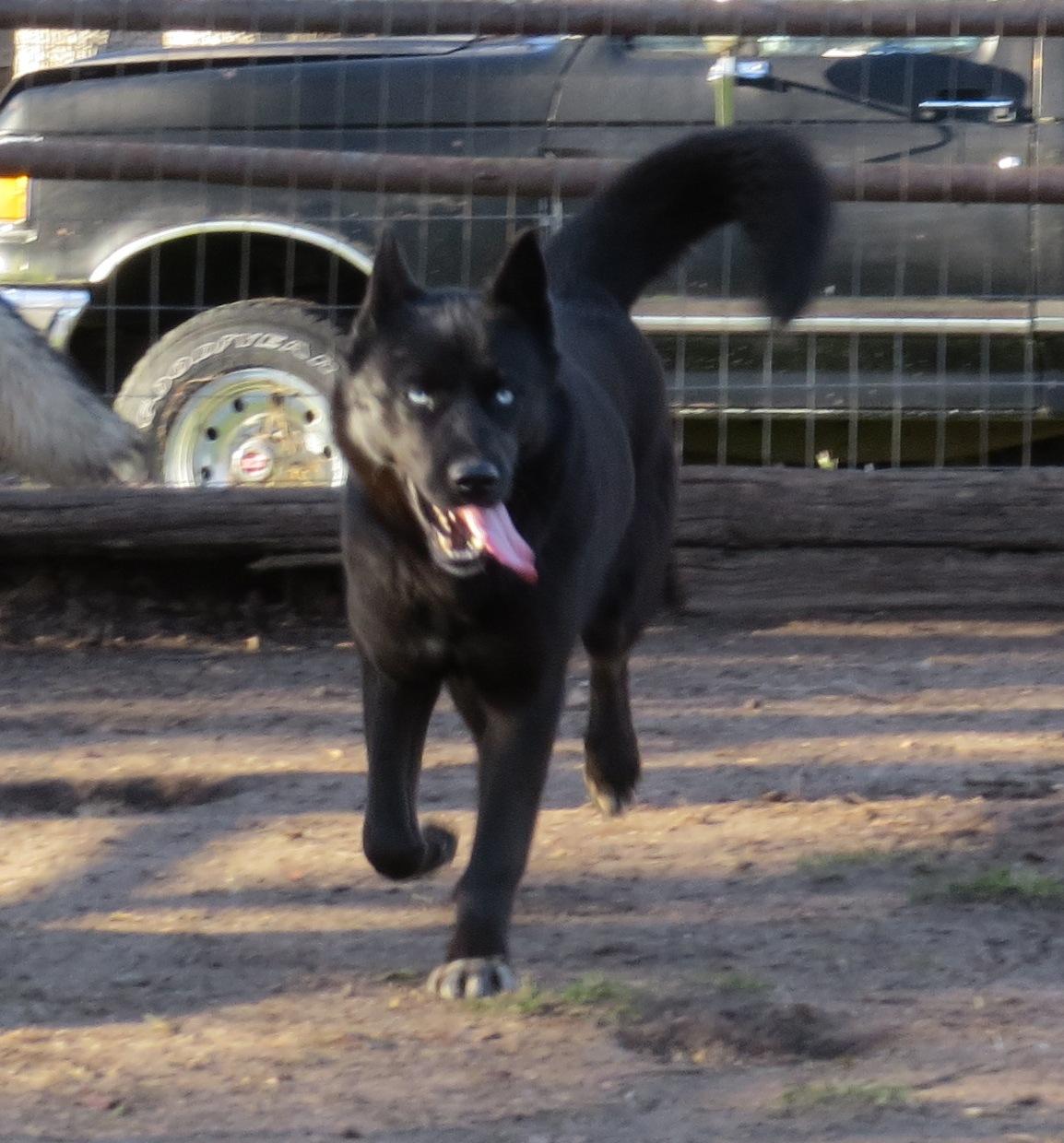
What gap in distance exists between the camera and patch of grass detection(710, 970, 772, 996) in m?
2.85

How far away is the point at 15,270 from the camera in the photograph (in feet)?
20.2

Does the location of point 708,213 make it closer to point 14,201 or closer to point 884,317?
point 884,317

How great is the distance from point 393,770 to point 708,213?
1582mm

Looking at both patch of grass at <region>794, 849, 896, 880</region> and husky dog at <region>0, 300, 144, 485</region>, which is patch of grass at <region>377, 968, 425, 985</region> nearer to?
patch of grass at <region>794, 849, 896, 880</region>

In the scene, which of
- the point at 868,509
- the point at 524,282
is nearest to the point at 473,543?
the point at 524,282

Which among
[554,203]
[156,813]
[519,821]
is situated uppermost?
[554,203]

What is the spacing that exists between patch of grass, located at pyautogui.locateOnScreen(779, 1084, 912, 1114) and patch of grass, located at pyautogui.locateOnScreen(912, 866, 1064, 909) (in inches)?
35.5

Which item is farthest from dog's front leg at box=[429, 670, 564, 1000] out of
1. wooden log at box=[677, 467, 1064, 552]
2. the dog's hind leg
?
wooden log at box=[677, 467, 1064, 552]

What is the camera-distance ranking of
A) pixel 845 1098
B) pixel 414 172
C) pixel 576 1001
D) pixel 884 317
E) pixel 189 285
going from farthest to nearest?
pixel 189 285 < pixel 884 317 < pixel 414 172 < pixel 576 1001 < pixel 845 1098

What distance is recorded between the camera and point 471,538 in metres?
2.98

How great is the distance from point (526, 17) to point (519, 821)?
2880mm

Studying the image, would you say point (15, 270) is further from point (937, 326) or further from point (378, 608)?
point (378, 608)

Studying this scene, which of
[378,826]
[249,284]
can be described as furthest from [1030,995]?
[249,284]

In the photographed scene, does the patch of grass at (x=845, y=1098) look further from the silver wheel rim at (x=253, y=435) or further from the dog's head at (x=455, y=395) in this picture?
the silver wheel rim at (x=253, y=435)
